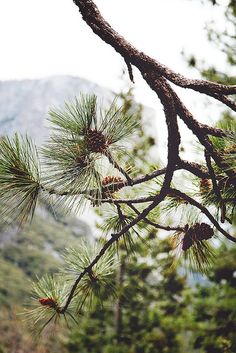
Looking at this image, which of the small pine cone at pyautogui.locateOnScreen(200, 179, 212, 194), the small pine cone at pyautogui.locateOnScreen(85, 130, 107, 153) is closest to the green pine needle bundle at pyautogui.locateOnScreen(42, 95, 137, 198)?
the small pine cone at pyautogui.locateOnScreen(85, 130, 107, 153)

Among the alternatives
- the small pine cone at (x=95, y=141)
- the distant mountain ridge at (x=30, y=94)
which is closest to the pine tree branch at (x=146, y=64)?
the small pine cone at (x=95, y=141)

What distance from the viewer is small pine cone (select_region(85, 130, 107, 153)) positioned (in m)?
1.62

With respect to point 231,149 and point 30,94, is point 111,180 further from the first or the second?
point 30,94

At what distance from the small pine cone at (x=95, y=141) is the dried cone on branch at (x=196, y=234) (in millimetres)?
546

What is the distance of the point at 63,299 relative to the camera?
6.65ft

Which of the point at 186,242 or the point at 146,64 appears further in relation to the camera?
the point at 186,242

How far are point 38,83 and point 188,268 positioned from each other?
17928cm

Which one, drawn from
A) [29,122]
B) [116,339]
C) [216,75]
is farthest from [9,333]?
[29,122]

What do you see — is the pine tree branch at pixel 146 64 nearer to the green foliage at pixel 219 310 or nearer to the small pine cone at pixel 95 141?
the small pine cone at pixel 95 141

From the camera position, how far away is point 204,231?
174 centimetres

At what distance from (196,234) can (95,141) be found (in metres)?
0.62

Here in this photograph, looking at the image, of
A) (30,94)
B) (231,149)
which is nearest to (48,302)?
(231,149)

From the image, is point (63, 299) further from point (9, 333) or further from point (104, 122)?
point (9, 333)

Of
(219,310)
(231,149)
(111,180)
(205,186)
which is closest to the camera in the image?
(231,149)
